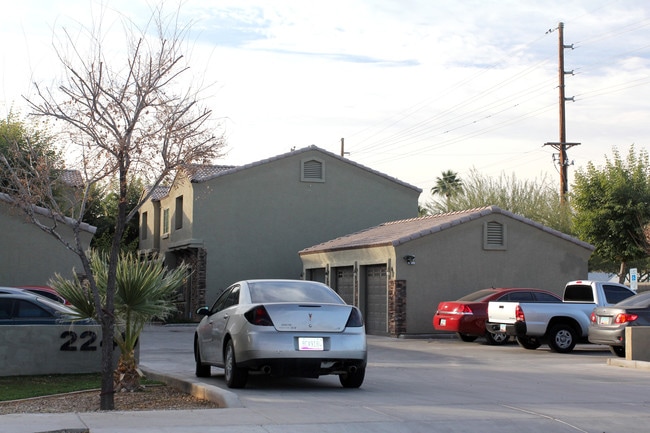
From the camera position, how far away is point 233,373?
12828 millimetres

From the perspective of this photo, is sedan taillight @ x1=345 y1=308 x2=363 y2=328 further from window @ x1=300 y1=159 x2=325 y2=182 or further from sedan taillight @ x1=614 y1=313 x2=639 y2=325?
window @ x1=300 y1=159 x2=325 y2=182

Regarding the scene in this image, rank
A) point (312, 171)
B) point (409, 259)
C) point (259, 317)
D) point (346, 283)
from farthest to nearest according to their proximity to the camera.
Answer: point (312, 171) < point (346, 283) < point (409, 259) < point (259, 317)

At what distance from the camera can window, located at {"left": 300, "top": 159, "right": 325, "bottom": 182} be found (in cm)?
3862

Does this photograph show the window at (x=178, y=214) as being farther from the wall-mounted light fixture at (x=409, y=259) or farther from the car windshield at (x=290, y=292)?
the car windshield at (x=290, y=292)

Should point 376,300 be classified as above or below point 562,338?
above

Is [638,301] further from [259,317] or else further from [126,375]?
[126,375]

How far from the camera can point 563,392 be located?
13.2 meters

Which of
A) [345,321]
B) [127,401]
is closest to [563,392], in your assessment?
[345,321]

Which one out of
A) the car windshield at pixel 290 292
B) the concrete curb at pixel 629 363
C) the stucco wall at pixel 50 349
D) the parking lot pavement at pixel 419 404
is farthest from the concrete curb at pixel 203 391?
the concrete curb at pixel 629 363

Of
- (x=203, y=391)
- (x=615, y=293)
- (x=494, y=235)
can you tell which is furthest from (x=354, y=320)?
(x=494, y=235)

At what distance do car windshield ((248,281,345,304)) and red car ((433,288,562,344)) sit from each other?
1193cm

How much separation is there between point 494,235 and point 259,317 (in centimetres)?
1842

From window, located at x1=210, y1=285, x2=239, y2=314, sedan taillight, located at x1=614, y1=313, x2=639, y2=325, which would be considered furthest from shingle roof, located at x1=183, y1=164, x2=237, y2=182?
sedan taillight, located at x1=614, y1=313, x2=639, y2=325

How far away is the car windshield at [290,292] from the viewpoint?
43.2 feet
